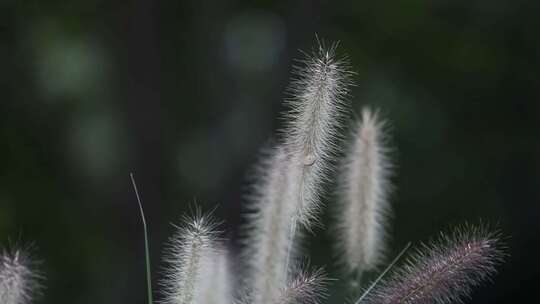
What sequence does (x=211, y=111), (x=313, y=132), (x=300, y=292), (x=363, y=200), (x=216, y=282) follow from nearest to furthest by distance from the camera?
(x=300, y=292), (x=313, y=132), (x=216, y=282), (x=363, y=200), (x=211, y=111)

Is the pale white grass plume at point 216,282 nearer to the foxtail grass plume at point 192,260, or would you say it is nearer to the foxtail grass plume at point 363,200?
the foxtail grass plume at point 192,260

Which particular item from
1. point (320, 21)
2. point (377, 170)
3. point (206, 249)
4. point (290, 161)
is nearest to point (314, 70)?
point (290, 161)

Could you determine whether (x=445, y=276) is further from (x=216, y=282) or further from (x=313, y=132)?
(x=216, y=282)

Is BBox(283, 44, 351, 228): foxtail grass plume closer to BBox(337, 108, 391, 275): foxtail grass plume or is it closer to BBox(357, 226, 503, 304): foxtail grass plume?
BBox(357, 226, 503, 304): foxtail grass plume

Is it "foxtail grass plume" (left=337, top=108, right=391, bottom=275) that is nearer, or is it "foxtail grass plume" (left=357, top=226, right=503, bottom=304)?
"foxtail grass plume" (left=357, top=226, right=503, bottom=304)

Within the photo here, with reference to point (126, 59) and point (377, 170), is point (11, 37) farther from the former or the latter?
point (377, 170)

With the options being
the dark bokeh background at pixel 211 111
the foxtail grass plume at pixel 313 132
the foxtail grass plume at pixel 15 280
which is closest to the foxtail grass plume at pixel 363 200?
the foxtail grass plume at pixel 313 132

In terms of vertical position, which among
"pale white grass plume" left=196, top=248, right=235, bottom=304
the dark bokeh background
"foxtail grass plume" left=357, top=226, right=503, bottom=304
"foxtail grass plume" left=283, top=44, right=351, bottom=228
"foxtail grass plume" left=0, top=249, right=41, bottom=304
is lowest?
the dark bokeh background

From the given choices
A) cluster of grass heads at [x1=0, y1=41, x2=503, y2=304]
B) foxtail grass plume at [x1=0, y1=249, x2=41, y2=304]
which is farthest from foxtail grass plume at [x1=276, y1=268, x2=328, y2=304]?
foxtail grass plume at [x1=0, y1=249, x2=41, y2=304]

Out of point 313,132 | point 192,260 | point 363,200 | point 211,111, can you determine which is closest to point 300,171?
point 313,132
